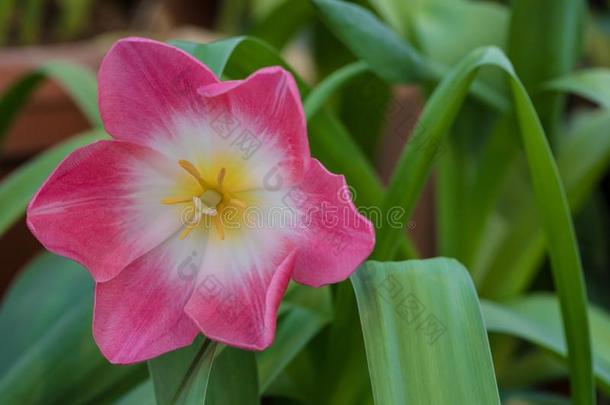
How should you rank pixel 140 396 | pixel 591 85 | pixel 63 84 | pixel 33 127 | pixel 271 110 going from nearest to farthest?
pixel 271 110, pixel 140 396, pixel 591 85, pixel 63 84, pixel 33 127

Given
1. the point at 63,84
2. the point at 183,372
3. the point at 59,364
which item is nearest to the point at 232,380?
the point at 183,372

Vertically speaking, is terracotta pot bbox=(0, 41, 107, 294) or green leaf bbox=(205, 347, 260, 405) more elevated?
green leaf bbox=(205, 347, 260, 405)

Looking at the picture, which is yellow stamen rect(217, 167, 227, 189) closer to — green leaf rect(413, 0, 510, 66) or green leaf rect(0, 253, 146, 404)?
green leaf rect(0, 253, 146, 404)

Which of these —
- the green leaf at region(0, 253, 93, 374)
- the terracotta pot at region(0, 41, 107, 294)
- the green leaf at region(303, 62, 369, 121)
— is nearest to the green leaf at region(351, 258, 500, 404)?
the green leaf at region(303, 62, 369, 121)

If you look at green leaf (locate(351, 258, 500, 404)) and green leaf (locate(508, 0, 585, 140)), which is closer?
green leaf (locate(351, 258, 500, 404))

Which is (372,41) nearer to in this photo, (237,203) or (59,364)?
(237,203)

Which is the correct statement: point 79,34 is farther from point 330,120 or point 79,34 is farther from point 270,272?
point 270,272

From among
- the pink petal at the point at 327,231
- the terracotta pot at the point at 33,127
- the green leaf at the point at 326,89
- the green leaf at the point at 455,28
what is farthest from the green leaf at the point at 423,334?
the terracotta pot at the point at 33,127
